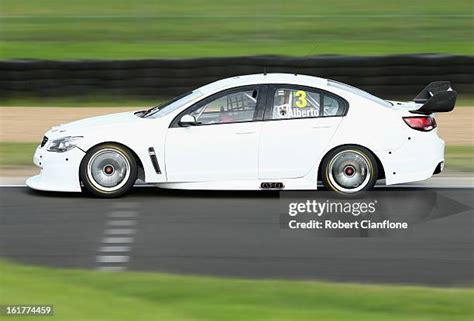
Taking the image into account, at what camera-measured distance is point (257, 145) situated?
38.5ft

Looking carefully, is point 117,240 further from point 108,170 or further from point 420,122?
point 420,122

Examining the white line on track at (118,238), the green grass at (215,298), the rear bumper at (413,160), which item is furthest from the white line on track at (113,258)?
the rear bumper at (413,160)

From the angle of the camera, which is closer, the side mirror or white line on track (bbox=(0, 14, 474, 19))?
the side mirror

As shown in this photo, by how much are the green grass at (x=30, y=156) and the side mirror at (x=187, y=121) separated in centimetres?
319

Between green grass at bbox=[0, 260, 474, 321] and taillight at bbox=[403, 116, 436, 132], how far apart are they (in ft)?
11.8

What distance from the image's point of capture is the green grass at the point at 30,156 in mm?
14055

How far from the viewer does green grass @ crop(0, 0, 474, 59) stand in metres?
22.3

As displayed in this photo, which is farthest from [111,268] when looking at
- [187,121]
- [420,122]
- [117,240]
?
[420,122]

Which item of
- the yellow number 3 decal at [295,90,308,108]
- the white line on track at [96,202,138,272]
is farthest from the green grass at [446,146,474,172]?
the white line on track at [96,202,138,272]

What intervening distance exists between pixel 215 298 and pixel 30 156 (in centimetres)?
721

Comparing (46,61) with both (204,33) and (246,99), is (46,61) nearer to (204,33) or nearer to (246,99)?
(204,33)

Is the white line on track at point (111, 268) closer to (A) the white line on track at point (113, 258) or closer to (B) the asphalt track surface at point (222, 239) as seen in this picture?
(B) the asphalt track surface at point (222, 239)
